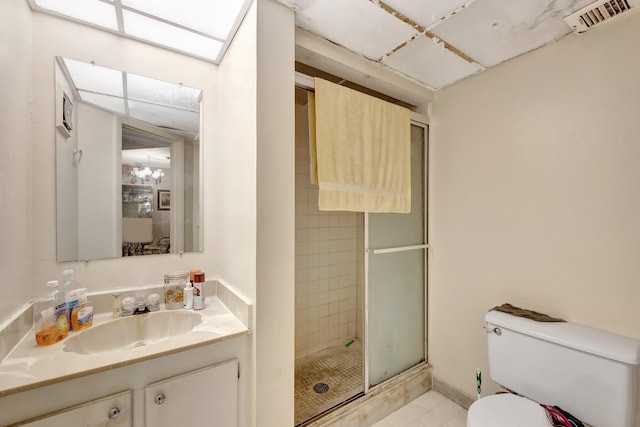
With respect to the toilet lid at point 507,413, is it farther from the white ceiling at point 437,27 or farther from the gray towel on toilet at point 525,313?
the white ceiling at point 437,27

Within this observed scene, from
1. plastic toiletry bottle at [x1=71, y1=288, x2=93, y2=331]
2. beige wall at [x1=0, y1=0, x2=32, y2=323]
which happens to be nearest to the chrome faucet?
plastic toiletry bottle at [x1=71, y1=288, x2=93, y2=331]

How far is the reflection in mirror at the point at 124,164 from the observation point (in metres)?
1.20

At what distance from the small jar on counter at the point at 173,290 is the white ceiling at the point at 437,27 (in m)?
1.39

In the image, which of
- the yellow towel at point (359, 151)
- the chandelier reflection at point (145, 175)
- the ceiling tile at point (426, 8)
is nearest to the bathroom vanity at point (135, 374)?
the chandelier reflection at point (145, 175)

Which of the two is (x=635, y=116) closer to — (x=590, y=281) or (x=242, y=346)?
(x=590, y=281)

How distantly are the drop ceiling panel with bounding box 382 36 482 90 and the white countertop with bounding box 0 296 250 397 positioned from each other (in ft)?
5.35

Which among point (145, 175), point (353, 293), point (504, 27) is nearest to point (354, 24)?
point (504, 27)

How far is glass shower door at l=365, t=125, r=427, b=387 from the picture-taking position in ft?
5.73

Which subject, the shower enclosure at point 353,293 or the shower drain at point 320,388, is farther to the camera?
the shower drain at point 320,388

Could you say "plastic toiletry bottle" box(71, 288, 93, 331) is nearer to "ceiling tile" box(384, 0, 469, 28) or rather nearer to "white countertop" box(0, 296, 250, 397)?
"white countertop" box(0, 296, 250, 397)

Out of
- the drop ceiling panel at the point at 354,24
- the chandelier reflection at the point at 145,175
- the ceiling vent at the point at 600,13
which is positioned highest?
the drop ceiling panel at the point at 354,24

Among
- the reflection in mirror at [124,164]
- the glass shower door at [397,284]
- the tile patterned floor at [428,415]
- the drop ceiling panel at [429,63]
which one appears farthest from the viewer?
the glass shower door at [397,284]

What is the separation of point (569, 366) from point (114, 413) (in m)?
1.82

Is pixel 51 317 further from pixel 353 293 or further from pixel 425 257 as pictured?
pixel 353 293
